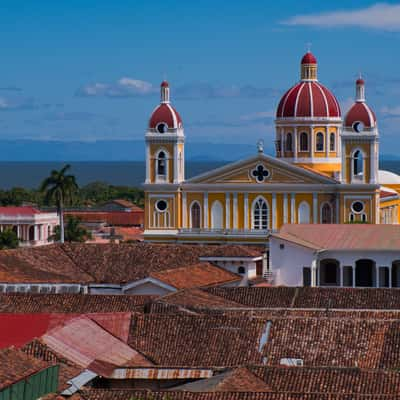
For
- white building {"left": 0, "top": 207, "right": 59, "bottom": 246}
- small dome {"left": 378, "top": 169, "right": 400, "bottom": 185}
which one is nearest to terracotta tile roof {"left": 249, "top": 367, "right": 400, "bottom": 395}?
small dome {"left": 378, "top": 169, "right": 400, "bottom": 185}

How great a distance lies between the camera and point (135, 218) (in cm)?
10600

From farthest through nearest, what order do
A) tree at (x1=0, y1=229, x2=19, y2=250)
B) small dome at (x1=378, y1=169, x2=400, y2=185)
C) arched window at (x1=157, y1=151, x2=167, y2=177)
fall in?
1. small dome at (x1=378, y1=169, x2=400, y2=185)
2. tree at (x1=0, y1=229, x2=19, y2=250)
3. arched window at (x1=157, y1=151, x2=167, y2=177)

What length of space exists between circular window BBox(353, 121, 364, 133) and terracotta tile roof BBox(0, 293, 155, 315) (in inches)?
1175

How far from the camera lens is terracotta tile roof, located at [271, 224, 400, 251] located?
2275 inches

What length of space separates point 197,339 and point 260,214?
125 ft

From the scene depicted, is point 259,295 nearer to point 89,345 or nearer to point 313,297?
point 313,297

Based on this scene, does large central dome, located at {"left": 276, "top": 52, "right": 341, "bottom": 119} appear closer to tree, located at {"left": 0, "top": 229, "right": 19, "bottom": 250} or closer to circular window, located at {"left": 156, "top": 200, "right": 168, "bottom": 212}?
circular window, located at {"left": 156, "top": 200, "right": 168, "bottom": 212}

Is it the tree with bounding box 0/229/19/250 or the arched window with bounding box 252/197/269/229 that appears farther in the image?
the tree with bounding box 0/229/19/250

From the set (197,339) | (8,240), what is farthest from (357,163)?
(197,339)

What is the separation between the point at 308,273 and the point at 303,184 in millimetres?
15263

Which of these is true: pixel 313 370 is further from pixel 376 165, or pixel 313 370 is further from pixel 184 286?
pixel 376 165

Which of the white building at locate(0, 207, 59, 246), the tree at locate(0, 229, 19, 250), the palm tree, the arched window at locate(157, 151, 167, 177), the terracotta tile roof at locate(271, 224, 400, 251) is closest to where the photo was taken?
the terracotta tile roof at locate(271, 224, 400, 251)

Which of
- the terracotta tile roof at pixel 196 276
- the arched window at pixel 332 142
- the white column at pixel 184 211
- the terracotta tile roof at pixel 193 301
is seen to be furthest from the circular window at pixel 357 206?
the terracotta tile roof at pixel 193 301

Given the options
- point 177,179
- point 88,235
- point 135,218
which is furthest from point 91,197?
point 177,179
